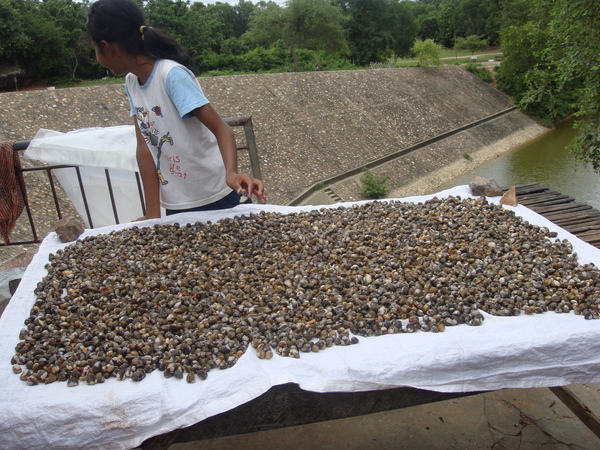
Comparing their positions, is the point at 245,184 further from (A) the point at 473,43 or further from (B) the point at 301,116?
(A) the point at 473,43

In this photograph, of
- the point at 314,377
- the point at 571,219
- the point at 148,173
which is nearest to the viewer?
the point at 314,377

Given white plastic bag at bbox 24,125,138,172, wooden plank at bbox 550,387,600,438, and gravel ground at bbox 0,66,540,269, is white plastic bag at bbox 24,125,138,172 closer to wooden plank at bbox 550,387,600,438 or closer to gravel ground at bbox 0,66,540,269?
wooden plank at bbox 550,387,600,438

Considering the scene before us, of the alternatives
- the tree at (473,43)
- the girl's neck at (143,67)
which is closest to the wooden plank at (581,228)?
the girl's neck at (143,67)

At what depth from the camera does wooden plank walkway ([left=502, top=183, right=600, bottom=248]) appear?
2752mm

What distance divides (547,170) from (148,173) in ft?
41.0

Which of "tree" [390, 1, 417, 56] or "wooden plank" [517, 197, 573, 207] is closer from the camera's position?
"wooden plank" [517, 197, 573, 207]

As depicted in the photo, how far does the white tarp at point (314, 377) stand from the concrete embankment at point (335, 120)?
7.52 metres

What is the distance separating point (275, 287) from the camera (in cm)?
209

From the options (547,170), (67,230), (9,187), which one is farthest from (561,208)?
(547,170)

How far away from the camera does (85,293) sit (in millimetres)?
2113

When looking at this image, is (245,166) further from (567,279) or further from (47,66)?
(47,66)

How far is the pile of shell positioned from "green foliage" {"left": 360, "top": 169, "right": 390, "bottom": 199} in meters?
7.23

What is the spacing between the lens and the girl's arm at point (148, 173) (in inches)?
102

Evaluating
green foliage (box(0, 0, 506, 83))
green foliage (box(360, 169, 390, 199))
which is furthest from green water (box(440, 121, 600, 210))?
green foliage (box(0, 0, 506, 83))
